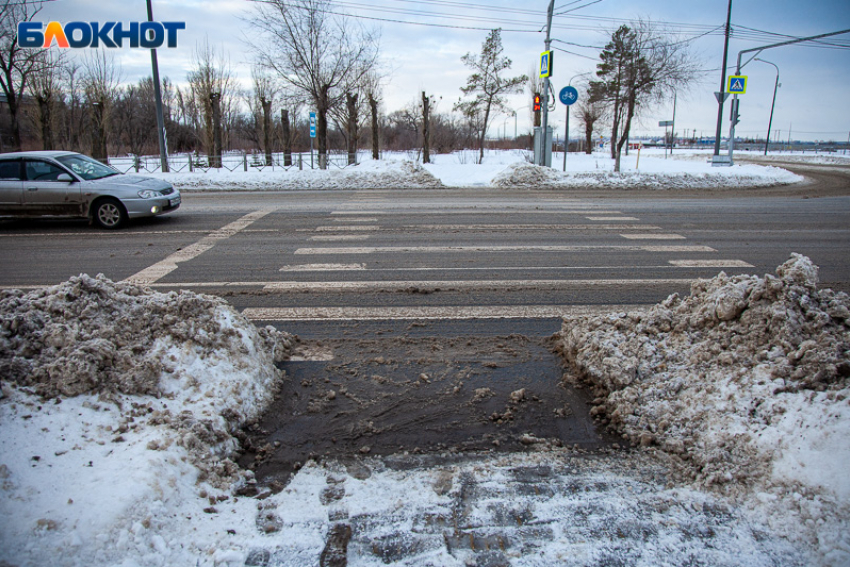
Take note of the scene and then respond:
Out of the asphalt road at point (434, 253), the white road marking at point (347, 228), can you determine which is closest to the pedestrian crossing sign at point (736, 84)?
the asphalt road at point (434, 253)

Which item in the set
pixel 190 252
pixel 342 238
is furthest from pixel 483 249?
pixel 190 252

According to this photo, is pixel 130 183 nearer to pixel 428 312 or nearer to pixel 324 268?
pixel 324 268

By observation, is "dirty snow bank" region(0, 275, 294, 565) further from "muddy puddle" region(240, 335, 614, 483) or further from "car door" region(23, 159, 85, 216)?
"car door" region(23, 159, 85, 216)

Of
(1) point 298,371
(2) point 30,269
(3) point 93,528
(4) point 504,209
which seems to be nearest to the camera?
(3) point 93,528

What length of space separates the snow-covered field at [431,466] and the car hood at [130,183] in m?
8.08

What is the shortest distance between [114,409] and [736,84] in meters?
32.4

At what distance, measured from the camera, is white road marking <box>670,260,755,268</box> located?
7.45 metres

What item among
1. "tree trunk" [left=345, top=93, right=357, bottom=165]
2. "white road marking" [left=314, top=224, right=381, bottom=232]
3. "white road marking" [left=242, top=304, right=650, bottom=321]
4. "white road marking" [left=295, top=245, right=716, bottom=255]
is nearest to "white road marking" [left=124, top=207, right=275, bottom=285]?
"white road marking" [left=314, top=224, right=381, bottom=232]

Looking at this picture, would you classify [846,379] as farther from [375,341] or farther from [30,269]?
[30,269]

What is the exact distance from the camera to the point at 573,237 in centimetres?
948

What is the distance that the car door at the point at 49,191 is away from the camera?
34.9ft

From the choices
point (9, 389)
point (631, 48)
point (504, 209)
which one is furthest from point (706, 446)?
point (631, 48)

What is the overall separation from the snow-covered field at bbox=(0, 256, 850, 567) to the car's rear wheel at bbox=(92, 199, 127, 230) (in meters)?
7.76

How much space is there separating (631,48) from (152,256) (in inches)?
1113
